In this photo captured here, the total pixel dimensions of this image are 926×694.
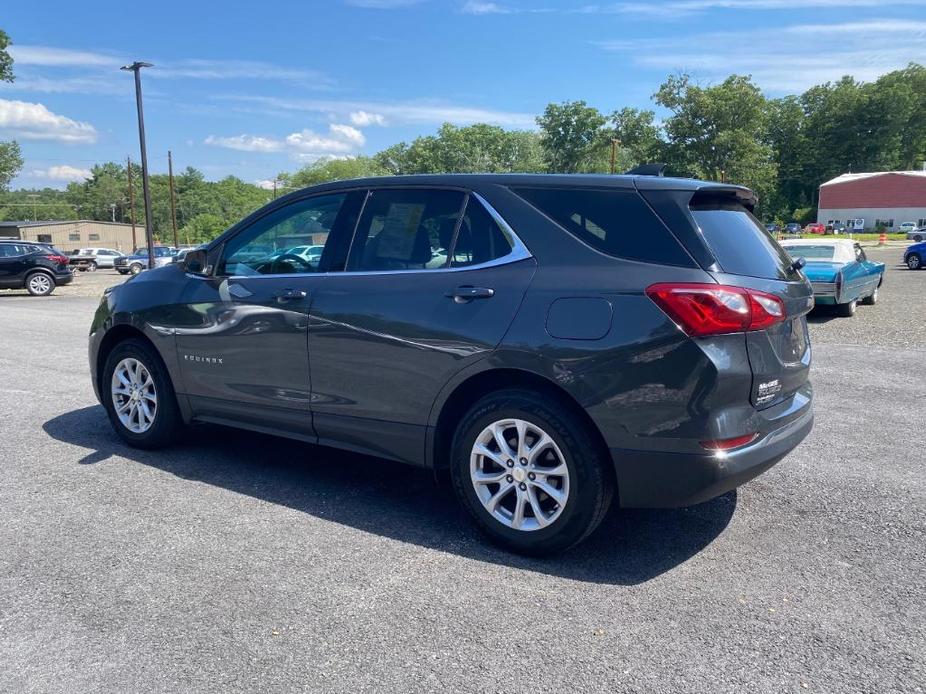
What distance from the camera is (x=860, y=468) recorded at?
4770 millimetres

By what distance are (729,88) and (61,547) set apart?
2921 inches

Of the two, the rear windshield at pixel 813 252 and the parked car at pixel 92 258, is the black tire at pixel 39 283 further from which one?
the parked car at pixel 92 258

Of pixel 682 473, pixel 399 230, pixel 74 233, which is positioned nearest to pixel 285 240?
pixel 399 230

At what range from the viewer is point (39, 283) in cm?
2138

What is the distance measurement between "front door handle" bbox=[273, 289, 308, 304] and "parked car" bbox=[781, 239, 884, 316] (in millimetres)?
10540

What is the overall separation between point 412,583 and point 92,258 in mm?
53159

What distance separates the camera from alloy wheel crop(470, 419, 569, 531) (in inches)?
134

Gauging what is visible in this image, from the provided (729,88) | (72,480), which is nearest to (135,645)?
(72,480)

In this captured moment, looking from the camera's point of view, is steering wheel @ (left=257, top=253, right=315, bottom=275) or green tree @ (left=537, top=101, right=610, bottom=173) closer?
steering wheel @ (left=257, top=253, right=315, bottom=275)

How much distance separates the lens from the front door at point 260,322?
4.27 meters

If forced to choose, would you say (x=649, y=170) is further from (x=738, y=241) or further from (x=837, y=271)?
(x=837, y=271)

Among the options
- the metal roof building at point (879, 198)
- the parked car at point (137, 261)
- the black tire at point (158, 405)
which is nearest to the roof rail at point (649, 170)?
the black tire at point (158, 405)

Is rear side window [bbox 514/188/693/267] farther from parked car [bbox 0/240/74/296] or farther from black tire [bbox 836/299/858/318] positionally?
parked car [bbox 0/240/74/296]

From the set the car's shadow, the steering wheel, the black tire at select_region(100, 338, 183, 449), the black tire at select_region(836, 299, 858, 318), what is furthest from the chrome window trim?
the black tire at select_region(836, 299, 858, 318)
